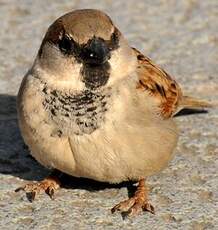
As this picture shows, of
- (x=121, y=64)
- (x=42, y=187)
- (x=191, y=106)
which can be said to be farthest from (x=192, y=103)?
(x=42, y=187)

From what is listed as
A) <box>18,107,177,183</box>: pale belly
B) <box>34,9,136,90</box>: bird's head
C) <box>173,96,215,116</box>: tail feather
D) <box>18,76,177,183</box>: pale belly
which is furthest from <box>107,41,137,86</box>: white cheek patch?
<box>173,96,215,116</box>: tail feather

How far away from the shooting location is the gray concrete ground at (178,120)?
3334 millimetres

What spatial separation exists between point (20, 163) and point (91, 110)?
70cm

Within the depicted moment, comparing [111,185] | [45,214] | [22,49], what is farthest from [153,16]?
[45,214]

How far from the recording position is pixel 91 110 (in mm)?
3244

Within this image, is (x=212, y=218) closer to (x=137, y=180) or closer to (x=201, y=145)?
(x=137, y=180)

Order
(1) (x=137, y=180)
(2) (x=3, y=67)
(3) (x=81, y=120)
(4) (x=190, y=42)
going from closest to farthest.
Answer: (3) (x=81, y=120), (1) (x=137, y=180), (2) (x=3, y=67), (4) (x=190, y=42)

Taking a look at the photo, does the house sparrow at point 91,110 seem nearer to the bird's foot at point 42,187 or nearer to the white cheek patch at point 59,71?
the white cheek patch at point 59,71

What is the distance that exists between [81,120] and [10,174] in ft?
2.05

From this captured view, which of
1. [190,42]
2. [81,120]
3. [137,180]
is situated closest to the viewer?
[81,120]

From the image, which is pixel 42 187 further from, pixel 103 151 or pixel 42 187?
pixel 103 151

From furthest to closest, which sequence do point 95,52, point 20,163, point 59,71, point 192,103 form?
1. point 192,103
2. point 20,163
3. point 59,71
4. point 95,52

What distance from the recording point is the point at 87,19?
10.8ft

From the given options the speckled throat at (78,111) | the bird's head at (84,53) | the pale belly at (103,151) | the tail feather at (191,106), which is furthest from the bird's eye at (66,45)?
the tail feather at (191,106)
